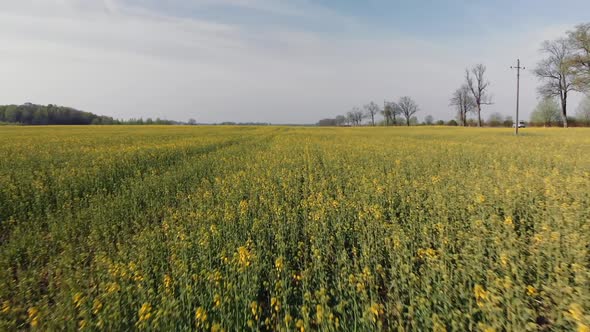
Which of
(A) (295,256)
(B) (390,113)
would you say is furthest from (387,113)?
(A) (295,256)

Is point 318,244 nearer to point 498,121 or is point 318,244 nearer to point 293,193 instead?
point 293,193

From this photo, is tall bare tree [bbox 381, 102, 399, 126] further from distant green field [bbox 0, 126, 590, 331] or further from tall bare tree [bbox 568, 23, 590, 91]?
distant green field [bbox 0, 126, 590, 331]

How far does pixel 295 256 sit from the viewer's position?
3.43 metres

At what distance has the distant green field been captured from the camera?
7.30 ft

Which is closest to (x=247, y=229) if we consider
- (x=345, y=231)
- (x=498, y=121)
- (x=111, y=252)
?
(x=345, y=231)

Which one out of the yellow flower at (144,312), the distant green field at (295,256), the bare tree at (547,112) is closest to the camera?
the yellow flower at (144,312)

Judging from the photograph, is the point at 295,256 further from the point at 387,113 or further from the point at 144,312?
the point at 387,113

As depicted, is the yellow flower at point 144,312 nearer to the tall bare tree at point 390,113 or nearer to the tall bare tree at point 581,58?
the tall bare tree at point 581,58

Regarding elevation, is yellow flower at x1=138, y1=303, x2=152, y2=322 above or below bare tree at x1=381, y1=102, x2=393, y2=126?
below

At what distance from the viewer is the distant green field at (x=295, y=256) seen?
2.22m

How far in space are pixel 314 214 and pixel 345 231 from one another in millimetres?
681

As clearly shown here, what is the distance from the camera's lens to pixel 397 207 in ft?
17.3

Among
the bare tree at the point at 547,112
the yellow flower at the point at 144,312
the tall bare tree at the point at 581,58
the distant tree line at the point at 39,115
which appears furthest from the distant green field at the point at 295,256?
the distant tree line at the point at 39,115

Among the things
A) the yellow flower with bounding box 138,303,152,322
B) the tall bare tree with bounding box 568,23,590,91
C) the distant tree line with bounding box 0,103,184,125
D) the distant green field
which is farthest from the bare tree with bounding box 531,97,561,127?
the distant tree line with bounding box 0,103,184,125
